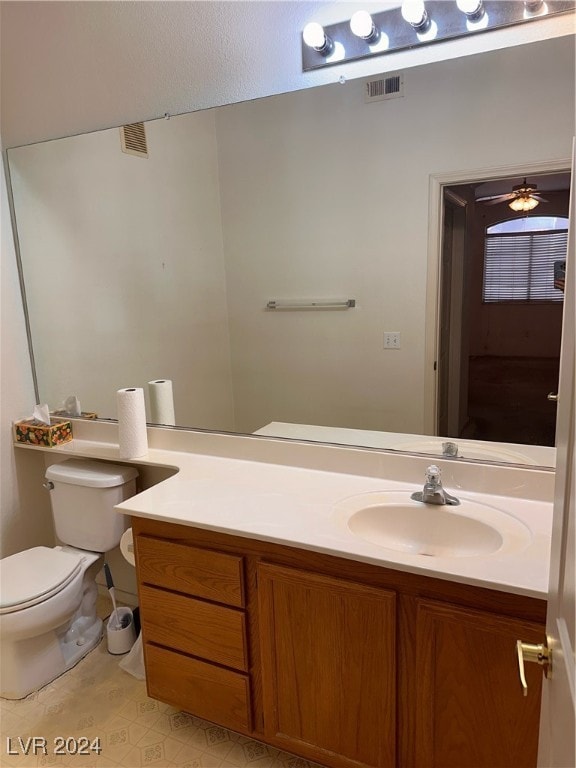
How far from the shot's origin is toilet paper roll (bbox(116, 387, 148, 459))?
2.01m

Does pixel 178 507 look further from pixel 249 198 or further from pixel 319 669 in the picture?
pixel 249 198

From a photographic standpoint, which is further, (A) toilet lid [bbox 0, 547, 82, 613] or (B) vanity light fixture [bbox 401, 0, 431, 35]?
(A) toilet lid [bbox 0, 547, 82, 613]

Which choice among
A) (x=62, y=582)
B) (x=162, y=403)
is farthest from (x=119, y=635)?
(x=162, y=403)

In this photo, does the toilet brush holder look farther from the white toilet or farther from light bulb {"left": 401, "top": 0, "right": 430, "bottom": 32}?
light bulb {"left": 401, "top": 0, "right": 430, "bottom": 32}

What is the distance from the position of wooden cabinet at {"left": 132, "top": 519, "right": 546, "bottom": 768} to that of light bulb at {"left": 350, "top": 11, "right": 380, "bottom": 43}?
1.56 metres

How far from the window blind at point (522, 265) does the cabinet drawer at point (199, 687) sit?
4.72ft

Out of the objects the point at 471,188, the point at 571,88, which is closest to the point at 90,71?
the point at 471,188

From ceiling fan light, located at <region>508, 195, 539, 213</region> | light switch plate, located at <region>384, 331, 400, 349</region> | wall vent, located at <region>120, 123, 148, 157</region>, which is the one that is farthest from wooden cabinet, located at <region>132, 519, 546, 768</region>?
wall vent, located at <region>120, 123, 148, 157</region>

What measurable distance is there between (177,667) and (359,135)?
1887mm

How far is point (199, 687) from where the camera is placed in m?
1.66

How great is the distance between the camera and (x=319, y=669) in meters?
1.42

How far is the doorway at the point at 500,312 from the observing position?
151 cm

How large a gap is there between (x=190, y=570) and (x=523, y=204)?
4.93ft

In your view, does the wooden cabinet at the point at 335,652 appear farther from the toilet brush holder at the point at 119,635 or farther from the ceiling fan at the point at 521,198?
the ceiling fan at the point at 521,198
